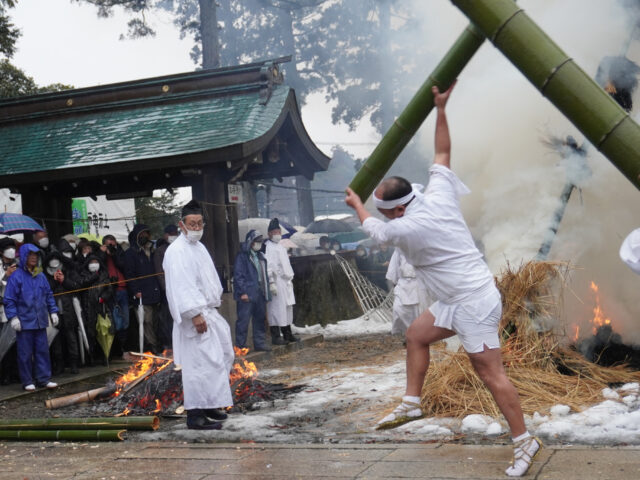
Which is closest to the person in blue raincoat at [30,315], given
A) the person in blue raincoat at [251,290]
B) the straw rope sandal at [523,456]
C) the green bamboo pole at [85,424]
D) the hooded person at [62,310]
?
the hooded person at [62,310]

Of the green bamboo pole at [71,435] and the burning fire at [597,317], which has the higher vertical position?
the burning fire at [597,317]

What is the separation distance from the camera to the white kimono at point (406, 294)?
1040cm

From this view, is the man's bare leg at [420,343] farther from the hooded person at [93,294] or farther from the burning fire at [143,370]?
the hooded person at [93,294]

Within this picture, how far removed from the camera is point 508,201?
30.3ft

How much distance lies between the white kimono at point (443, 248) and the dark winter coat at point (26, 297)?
5.96m

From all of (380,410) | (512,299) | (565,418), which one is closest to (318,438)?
(380,410)

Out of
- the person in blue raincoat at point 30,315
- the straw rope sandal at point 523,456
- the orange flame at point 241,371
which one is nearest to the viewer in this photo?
the straw rope sandal at point 523,456

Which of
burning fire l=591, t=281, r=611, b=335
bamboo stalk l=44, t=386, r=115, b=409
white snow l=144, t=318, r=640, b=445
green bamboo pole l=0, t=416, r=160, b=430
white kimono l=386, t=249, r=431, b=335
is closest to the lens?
white snow l=144, t=318, r=640, b=445

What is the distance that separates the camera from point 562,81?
134 inches

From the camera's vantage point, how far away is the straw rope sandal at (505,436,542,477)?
4.17 metres

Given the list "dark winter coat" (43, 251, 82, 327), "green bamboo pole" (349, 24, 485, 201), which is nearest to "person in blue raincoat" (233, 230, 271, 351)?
"dark winter coat" (43, 251, 82, 327)

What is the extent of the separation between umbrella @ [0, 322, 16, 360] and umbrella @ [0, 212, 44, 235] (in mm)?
2571

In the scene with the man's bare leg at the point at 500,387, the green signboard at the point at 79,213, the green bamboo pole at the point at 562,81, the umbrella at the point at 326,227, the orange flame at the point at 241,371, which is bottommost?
the orange flame at the point at 241,371

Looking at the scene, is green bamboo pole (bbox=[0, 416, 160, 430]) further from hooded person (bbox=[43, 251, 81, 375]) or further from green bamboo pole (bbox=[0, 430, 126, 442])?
hooded person (bbox=[43, 251, 81, 375])
